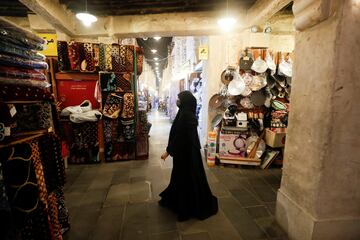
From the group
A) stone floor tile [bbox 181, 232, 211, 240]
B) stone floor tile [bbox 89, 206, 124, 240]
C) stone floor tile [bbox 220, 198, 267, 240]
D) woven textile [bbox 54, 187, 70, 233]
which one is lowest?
stone floor tile [bbox 89, 206, 124, 240]

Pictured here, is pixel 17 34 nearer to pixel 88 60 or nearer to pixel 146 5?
pixel 88 60

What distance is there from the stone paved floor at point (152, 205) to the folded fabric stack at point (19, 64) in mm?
1599

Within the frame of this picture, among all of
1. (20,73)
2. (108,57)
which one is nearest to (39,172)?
(20,73)

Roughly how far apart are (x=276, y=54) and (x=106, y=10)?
3718 millimetres

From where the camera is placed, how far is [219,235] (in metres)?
2.15

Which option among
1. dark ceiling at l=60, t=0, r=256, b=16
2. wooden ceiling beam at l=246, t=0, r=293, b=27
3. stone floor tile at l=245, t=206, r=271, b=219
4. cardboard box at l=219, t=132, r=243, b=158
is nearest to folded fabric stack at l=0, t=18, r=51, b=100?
stone floor tile at l=245, t=206, r=271, b=219

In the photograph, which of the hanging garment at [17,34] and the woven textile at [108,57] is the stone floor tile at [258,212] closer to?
the hanging garment at [17,34]

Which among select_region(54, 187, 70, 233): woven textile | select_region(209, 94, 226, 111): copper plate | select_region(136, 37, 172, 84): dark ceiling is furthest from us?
select_region(136, 37, 172, 84): dark ceiling

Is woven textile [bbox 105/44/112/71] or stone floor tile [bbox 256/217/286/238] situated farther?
woven textile [bbox 105/44/112/71]

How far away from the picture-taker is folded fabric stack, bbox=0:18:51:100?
131 cm

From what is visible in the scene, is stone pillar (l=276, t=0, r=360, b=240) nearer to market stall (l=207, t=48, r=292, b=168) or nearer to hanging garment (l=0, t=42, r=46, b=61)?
market stall (l=207, t=48, r=292, b=168)

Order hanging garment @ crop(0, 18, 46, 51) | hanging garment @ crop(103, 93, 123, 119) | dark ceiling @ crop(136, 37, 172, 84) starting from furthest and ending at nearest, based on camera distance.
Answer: dark ceiling @ crop(136, 37, 172, 84) < hanging garment @ crop(103, 93, 123, 119) < hanging garment @ crop(0, 18, 46, 51)

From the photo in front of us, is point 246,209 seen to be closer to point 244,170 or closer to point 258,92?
point 244,170

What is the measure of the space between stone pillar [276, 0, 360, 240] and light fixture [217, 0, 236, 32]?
204 cm
